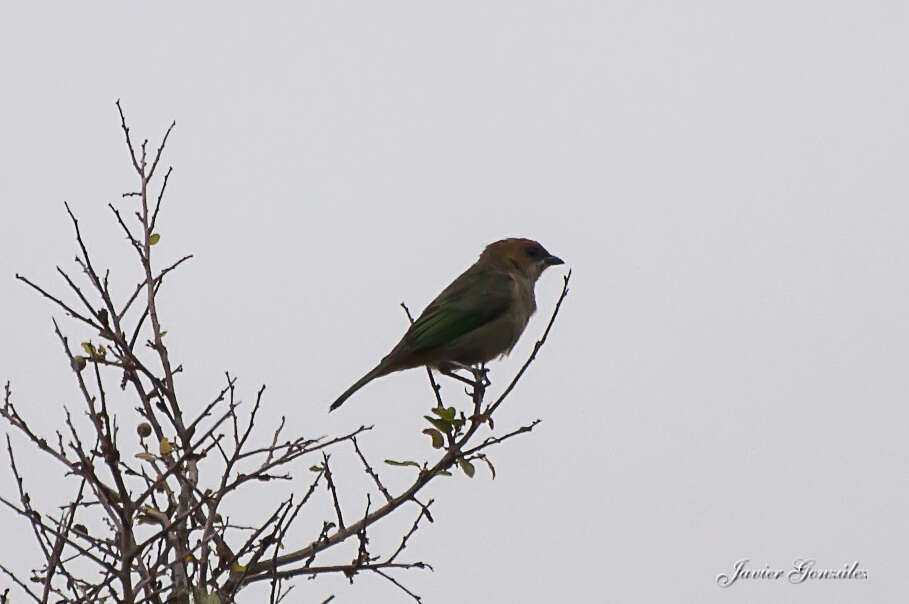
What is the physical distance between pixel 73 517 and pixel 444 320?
3504 millimetres

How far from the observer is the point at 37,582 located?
473cm

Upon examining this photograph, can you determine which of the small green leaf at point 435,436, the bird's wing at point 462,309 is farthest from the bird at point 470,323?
the small green leaf at point 435,436

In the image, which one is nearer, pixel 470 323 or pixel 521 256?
pixel 470 323

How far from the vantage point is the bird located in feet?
24.1

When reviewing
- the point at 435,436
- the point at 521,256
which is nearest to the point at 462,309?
the point at 521,256

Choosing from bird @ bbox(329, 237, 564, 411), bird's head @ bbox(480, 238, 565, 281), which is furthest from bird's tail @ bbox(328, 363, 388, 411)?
bird's head @ bbox(480, 238, 565, 281)

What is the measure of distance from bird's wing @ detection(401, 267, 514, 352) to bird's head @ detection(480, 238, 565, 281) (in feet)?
0.89

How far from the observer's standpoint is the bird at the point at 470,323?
735 centimetres

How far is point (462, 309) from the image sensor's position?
764 cm

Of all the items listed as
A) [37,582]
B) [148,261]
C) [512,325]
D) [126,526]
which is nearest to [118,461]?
[126,526]

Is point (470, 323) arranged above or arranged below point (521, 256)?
below

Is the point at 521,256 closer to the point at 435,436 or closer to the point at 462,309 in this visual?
the point at 462,309

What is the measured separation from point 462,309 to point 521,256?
1119 millimetres

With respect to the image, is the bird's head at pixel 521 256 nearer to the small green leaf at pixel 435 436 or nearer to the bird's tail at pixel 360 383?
the bird's tail at pixel 360 383
